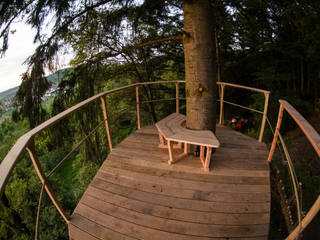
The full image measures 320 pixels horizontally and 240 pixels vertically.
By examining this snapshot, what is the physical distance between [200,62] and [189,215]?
74.4 inches

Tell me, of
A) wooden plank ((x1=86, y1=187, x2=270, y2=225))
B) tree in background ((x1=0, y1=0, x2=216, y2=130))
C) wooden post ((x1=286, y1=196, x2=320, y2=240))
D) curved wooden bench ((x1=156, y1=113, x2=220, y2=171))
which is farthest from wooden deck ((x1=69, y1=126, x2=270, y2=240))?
tree in background ((x1=0, y1=0, x2=216, y2=130))

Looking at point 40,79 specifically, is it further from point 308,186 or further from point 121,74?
point 308,186

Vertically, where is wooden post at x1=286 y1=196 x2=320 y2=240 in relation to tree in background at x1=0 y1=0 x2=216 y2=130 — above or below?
below

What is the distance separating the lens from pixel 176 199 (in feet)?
6.20

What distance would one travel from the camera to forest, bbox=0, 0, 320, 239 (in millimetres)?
2273

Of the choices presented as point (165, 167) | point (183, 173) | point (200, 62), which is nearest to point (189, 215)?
point (183, 173)

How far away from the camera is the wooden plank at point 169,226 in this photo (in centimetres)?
155

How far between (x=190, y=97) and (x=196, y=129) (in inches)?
19.5

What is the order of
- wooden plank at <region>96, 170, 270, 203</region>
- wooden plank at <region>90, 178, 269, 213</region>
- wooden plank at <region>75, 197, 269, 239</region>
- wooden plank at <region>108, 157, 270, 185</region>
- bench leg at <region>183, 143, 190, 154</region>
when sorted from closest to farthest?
wooden plank at <region>75, 197, 269, 239</region> < wooden plank at <region>90, 178, 269, 213</region> < wooden plank at <region>96, 170, 270, 203</region> < wooden plank at <region>108, 157, 270, 185</region> < bench leg at <region>183, 143, 190, 154</region>

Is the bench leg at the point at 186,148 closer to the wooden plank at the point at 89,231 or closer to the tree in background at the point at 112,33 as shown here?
the tree in background at the point at 112,33

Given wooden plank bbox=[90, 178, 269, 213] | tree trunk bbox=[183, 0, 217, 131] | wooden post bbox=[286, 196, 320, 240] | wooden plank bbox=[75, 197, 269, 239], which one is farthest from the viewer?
tree trunk bbox=[183, 0, 217, 131]

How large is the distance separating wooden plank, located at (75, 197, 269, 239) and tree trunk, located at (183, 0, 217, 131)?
1.35m

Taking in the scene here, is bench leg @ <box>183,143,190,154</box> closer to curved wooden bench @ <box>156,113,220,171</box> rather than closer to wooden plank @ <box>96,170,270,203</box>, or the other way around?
curved wooden bench @ <box>156,113,220,171</box>

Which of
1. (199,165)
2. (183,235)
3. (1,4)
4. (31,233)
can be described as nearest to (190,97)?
(199,165)
